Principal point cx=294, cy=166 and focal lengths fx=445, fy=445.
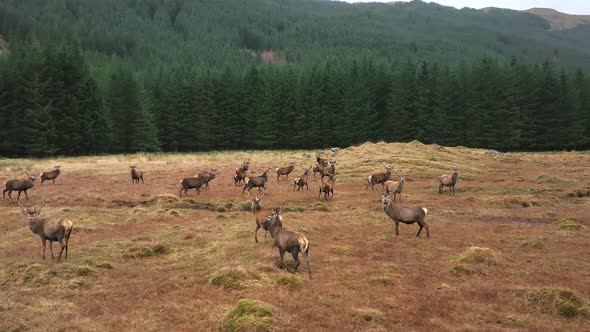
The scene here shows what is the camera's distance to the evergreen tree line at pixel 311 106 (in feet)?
228

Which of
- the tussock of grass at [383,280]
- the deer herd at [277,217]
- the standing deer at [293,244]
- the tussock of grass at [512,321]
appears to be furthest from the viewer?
the deer herd at [277,217]

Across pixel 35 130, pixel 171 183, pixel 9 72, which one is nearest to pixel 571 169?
pixel 171 183

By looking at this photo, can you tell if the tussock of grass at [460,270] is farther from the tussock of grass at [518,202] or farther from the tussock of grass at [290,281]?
the tussock of grass at [518,202]

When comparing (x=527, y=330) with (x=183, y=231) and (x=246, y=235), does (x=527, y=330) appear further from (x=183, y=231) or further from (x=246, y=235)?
(x=183, y=231)

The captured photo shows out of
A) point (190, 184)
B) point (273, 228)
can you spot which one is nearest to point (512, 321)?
point (273, 228)

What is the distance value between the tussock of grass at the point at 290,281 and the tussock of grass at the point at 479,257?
6232 mm

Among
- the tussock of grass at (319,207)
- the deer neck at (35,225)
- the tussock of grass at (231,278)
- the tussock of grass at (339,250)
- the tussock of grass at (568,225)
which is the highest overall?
the deer neck at (35,225)

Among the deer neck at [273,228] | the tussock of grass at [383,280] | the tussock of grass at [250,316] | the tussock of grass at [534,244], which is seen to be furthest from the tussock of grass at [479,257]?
the tussock of grass at [250,316]

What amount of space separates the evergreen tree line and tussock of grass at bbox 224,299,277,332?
63.1 metres

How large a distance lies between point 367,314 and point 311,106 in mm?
79670

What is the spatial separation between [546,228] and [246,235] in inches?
565

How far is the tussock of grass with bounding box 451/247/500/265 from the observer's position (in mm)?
15961

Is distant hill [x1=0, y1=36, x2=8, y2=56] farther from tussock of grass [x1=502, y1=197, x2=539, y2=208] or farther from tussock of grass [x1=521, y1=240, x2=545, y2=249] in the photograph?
tussock of grass [x1=521, y1=240, x2=545, y2=249]

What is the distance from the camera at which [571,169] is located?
45000mm
